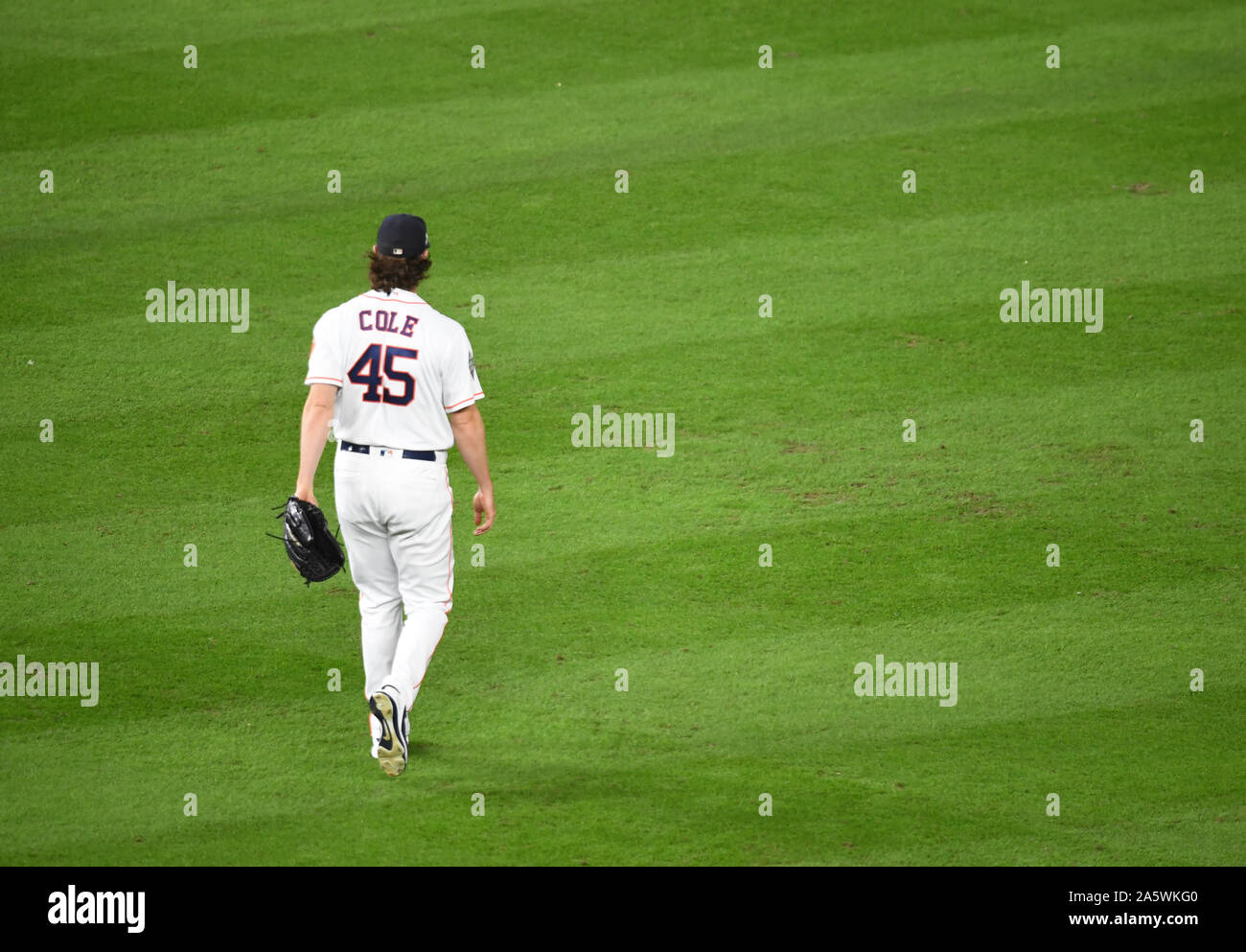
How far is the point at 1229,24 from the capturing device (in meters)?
12.1

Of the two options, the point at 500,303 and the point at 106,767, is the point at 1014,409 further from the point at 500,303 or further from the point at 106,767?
the point at 106,767

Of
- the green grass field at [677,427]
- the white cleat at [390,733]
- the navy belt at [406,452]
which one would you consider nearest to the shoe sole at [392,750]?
the white cleat at [390,733]

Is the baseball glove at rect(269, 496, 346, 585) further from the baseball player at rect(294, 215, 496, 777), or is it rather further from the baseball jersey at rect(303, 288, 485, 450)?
the baseball jersey at rect(303, 288, 485, 450)

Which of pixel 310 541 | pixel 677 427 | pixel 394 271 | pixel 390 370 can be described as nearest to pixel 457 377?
pixel 390 370

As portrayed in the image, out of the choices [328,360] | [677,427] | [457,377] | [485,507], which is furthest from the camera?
[677,427]

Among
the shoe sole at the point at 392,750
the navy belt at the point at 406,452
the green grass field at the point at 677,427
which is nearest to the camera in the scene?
the shoe sole at the point at 392,750

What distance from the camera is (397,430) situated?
5254 millimetres

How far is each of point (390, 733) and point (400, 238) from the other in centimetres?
185

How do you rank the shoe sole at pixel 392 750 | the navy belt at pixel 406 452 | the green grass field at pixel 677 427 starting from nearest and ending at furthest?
the shoe sole at pixel 392 750 < the navy belt at pixel 406 452 < the green grass field at pixel 677 427

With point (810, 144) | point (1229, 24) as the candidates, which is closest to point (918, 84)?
point (810, 144)

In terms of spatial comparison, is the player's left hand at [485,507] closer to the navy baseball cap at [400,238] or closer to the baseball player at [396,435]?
the baseball player at [396,435]

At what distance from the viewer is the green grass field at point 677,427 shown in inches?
212

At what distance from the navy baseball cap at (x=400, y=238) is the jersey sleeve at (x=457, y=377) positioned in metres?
0.34

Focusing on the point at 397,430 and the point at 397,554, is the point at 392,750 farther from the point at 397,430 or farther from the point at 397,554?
the point at 397,430
